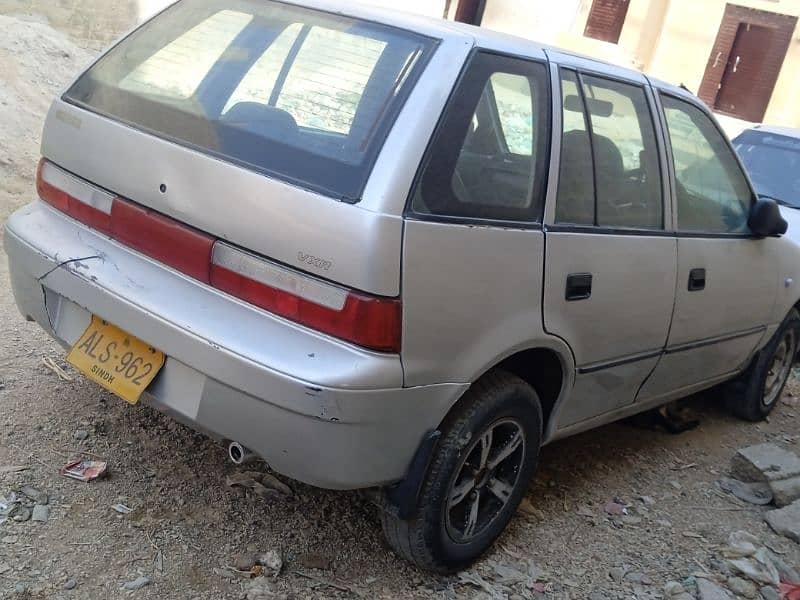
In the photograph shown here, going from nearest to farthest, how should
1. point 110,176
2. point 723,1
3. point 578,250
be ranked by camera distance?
point 110,176
point 578,250
point 723,1

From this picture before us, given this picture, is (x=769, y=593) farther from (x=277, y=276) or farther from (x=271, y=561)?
(x=277, y=276)

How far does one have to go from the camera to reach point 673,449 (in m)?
4.54

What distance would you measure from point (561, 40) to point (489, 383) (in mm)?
19380

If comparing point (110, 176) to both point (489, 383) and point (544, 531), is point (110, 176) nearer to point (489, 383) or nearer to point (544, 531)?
point (489, 383)

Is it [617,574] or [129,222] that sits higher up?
[129,222]

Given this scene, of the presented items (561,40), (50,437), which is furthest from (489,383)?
(561,40)

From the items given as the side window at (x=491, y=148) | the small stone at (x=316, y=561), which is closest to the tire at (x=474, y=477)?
the small stone at (x=316, y=561)

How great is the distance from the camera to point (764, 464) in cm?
411

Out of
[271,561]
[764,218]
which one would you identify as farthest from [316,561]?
[764,218]

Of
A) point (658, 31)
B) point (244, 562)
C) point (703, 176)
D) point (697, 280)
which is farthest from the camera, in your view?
point (658, 31)

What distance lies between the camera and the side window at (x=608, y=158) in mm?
2994

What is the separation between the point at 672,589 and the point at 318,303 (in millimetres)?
1853

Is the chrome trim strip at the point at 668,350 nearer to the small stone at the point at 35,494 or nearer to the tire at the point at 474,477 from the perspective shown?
the tire at the point at 474,477

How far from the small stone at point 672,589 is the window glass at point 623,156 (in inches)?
54.6
